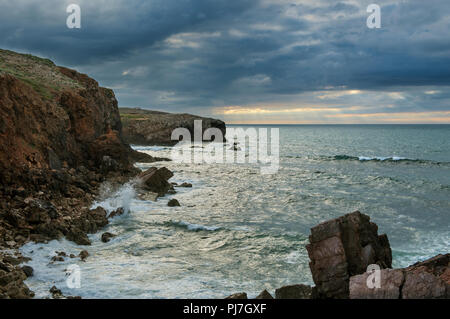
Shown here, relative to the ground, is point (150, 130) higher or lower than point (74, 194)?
higher

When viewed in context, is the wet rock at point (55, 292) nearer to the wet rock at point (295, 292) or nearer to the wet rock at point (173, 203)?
the wet rock at point (295, 292)

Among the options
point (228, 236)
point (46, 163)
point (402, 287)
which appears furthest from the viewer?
point (46, 163)

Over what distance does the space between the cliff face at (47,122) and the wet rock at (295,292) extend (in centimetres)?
1183

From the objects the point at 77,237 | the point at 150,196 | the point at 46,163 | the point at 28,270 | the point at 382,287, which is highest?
the point at 46,163

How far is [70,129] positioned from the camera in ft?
78.0

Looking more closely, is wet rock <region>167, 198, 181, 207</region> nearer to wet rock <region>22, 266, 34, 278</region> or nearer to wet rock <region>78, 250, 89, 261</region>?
wet rock <region>78, 250, 89, 261</region>

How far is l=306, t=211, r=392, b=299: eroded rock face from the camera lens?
8.19m

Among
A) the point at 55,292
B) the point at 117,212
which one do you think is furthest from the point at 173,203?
the point at 55,292

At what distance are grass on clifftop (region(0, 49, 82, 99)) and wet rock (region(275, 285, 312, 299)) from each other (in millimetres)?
20686

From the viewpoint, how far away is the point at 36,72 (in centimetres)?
2764

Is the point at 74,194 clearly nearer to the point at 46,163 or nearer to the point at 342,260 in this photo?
Answer: the point at 46,163

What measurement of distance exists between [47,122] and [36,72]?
32.9 feet
